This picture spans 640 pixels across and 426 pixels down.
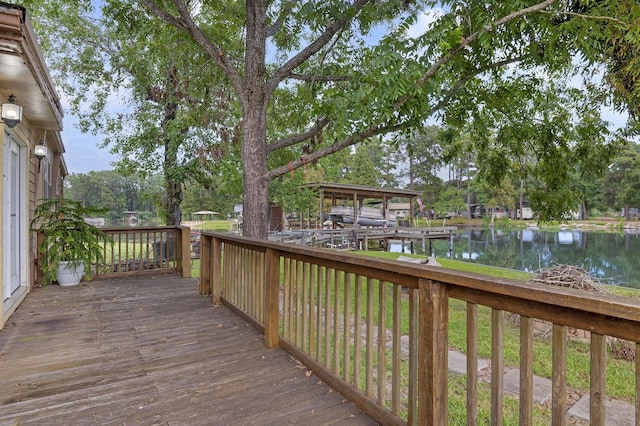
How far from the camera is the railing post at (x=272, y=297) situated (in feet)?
10.4

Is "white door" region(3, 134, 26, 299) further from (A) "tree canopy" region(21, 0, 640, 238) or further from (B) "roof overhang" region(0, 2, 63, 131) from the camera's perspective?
(A) "tree canopy" region(21, 0, 640, 238)

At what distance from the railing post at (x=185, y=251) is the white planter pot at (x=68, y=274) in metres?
1.54

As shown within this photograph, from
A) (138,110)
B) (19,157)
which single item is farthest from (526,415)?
(138,110)

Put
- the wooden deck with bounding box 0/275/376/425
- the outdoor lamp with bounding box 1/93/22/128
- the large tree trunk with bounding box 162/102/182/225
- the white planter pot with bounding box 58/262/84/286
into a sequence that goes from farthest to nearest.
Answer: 1. the large tree trunk with bounding box 162/102/182/225
2. the white planter pot with bounding box 58/262/84/286
3. the outdoor lamp with bounding box 1/93/22/128
4. the wooden deck with bounding box 0/275/376/425

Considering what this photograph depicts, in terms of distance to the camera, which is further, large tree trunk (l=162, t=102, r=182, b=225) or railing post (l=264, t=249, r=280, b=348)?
large tree trunk (l=162, t=102, r=182, b=225)

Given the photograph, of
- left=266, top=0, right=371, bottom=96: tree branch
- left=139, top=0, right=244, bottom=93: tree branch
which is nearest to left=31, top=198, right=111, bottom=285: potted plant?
left=139, top=0, right=244, bottom=93: tree branch

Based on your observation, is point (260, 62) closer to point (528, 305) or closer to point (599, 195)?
point (528, 305)

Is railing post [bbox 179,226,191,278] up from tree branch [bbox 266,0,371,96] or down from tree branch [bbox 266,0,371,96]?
down

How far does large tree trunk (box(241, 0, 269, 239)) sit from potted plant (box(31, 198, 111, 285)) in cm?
230

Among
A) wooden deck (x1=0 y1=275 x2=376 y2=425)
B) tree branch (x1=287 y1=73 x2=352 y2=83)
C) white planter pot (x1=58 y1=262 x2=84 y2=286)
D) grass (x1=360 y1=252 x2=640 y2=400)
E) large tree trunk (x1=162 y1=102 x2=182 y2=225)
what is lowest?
grass (x1=360 y1=252 x2=640 y2=400)

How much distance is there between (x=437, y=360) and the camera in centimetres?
169

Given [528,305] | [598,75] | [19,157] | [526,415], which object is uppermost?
[598,75]

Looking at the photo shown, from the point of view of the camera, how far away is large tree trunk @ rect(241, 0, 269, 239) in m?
5.23

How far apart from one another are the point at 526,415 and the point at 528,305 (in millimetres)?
427
